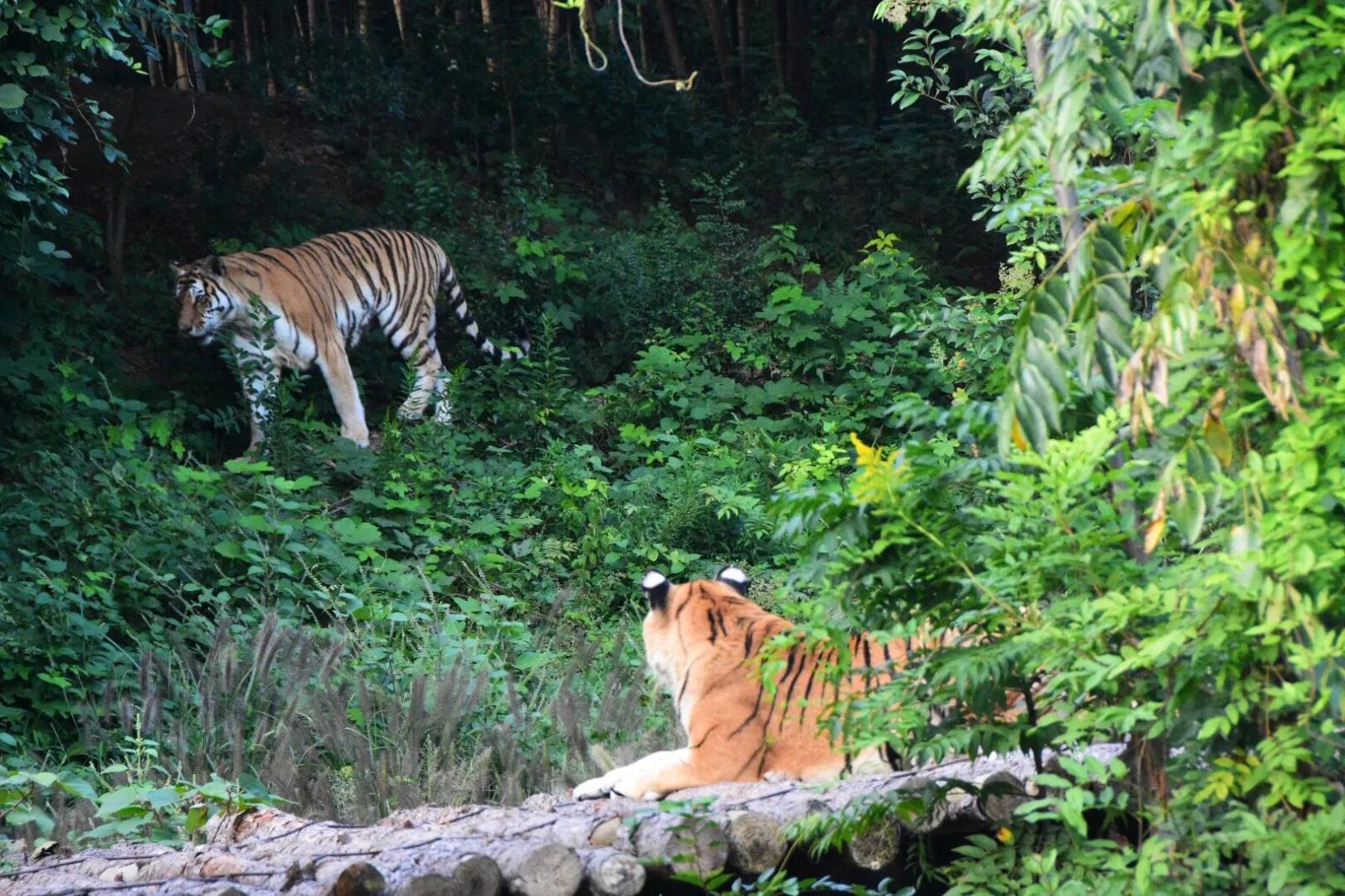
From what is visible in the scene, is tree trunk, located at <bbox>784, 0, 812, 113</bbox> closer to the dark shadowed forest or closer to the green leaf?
the dark shadowed forest

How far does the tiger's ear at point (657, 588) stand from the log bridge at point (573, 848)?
82 cm

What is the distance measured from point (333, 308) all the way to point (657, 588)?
5.96m

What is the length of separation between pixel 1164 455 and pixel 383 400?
831 centimetres

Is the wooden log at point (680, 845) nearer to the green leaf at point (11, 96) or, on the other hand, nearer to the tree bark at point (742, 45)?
the green leaf at point (11, 96)

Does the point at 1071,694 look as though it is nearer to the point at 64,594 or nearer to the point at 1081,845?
the point at 1081,845

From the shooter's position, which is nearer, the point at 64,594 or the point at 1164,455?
the point at 1164,455

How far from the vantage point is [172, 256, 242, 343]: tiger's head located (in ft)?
30.6

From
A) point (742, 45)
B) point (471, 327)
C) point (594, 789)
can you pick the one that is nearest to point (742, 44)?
point (742, 45)

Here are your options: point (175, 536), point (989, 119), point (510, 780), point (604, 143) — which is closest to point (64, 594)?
point (175, 536)

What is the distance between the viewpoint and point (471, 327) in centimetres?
1052

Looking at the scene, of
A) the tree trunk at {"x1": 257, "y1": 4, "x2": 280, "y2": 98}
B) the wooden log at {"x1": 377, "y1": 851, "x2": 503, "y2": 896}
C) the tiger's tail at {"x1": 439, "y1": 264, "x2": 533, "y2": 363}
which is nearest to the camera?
the wooden log at {"x1": 377, "y1": 851, "x2": 503, "y2": 896}

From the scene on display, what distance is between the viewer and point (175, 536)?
7.28 metres

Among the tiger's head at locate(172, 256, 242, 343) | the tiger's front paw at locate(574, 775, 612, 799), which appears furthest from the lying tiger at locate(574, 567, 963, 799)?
the tiger's head at locate(172, 256, 242, 343)

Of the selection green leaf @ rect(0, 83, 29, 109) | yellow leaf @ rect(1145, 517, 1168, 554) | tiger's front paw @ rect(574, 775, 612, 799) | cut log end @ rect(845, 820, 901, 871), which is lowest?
tiger's front paw @ rect(574, 775, 612, 799)
